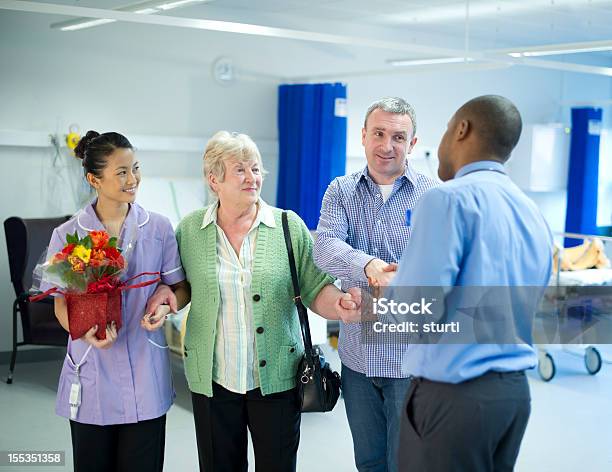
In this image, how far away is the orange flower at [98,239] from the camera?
2.41 m

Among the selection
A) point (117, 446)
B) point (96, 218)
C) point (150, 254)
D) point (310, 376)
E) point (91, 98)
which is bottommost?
point (117, 446)

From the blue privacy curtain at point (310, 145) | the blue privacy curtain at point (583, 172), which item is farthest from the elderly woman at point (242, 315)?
the blue privacy curtain at point (583, 172)

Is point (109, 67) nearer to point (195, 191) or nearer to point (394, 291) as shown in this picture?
point (195, 191)

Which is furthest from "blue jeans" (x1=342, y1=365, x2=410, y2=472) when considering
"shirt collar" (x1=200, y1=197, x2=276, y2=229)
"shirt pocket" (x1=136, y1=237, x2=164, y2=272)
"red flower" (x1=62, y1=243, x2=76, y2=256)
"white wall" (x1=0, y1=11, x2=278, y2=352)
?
"white wall" (x1=0, y1=11, x2=278, y2=352)

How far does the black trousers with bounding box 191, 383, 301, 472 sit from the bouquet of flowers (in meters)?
0.43

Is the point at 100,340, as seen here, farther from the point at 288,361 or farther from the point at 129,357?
the point at 288,361

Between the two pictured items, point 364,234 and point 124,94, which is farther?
point 124,94

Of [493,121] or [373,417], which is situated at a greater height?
[493,121]

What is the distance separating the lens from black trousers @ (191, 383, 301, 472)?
2555 millimetres

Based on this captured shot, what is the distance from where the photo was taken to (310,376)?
100 inches

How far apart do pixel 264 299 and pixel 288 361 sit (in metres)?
0.22

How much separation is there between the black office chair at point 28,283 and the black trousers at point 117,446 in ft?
10.2

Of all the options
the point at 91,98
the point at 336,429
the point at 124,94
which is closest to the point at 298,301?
the point at 336,429

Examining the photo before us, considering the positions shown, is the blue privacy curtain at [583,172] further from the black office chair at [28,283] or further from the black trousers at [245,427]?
the black trousers at [245,427]
